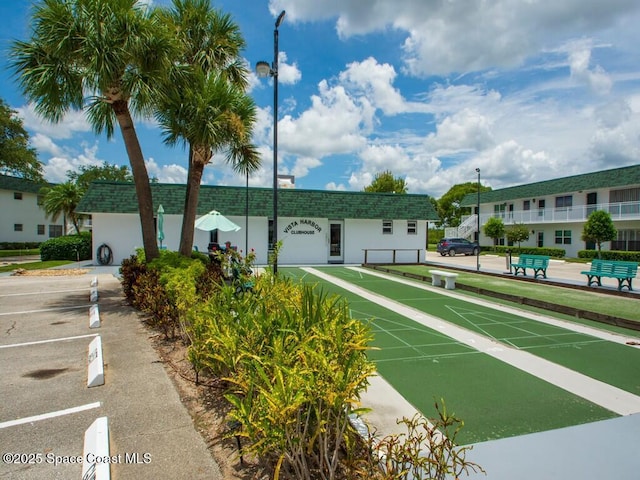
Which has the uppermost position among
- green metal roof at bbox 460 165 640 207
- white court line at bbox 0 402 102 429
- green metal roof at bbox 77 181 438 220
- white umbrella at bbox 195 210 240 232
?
green metal roof at bbox 460 165 640 207

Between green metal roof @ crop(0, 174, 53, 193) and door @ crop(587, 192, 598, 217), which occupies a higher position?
green metal roof @ crop(0, 174, 53, 193)

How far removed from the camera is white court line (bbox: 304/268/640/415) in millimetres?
4098

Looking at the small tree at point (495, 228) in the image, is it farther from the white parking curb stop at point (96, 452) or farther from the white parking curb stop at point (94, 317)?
the white parking curb stop at point (96, 452)

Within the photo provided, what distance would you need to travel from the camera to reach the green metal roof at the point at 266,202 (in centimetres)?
1938

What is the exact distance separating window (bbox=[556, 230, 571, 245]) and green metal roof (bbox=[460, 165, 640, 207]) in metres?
3.62

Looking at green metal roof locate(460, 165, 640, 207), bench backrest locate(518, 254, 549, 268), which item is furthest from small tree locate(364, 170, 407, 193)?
bench backrest locate(518, 254, 549, 268)

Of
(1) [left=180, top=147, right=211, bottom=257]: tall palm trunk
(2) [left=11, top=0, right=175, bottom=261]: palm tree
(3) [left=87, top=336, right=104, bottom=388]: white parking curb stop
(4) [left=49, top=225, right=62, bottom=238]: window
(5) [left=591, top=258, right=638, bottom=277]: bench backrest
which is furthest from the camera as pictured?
(4) [left=49, top=225, right=62, bottom=238]: window

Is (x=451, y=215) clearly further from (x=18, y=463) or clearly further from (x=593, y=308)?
(x=18, y=463)

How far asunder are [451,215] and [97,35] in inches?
2437

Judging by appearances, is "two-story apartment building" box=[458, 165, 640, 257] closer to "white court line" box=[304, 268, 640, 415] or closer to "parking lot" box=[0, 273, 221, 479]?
"white court line" box=[304, 268, 640, 415]

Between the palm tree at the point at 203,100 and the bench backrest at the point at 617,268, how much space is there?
40.4ft

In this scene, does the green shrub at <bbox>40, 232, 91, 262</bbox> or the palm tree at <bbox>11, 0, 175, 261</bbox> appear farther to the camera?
the green shrub at <bbox>40, 232, 91, 262</bbox>

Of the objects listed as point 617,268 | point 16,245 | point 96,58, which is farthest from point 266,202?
point 16,245

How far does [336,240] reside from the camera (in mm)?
22953
